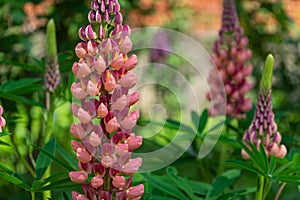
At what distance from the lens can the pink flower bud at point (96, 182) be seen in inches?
62.2

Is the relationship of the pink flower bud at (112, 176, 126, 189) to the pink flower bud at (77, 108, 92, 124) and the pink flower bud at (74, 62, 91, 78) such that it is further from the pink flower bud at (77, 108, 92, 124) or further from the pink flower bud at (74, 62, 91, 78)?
the pink flower bud at (74, 62, 91, 78)

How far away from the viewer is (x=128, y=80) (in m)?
1.57

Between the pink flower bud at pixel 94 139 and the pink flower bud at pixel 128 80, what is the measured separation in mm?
148

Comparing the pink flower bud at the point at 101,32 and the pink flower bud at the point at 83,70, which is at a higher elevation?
the pink flower bud at the point at 101,32

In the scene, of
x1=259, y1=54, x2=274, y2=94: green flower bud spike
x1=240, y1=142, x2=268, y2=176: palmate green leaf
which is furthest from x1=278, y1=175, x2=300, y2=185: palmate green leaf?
x1=259, y1=54, x2=274, y2=94: green flower bud spike

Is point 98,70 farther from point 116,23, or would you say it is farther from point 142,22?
point 142,22

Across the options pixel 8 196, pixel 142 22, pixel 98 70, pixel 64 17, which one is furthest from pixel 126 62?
pixel 142 22

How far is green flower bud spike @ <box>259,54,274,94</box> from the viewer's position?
1.90 meters

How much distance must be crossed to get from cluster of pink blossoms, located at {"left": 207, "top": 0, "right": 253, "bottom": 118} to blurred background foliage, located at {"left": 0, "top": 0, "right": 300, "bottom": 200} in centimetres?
11

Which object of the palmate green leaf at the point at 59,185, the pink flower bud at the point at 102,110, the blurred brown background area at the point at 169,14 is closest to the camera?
the pink flower bud at the point at 102,110

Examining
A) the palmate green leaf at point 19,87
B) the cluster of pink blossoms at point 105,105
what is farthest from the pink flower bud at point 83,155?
the palmate green leaf at point 19,87

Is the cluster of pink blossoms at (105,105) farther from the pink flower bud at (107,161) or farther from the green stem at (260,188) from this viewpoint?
the green stem at (260,188)

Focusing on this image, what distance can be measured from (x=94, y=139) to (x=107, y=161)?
70 mm

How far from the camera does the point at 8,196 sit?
3.01m
